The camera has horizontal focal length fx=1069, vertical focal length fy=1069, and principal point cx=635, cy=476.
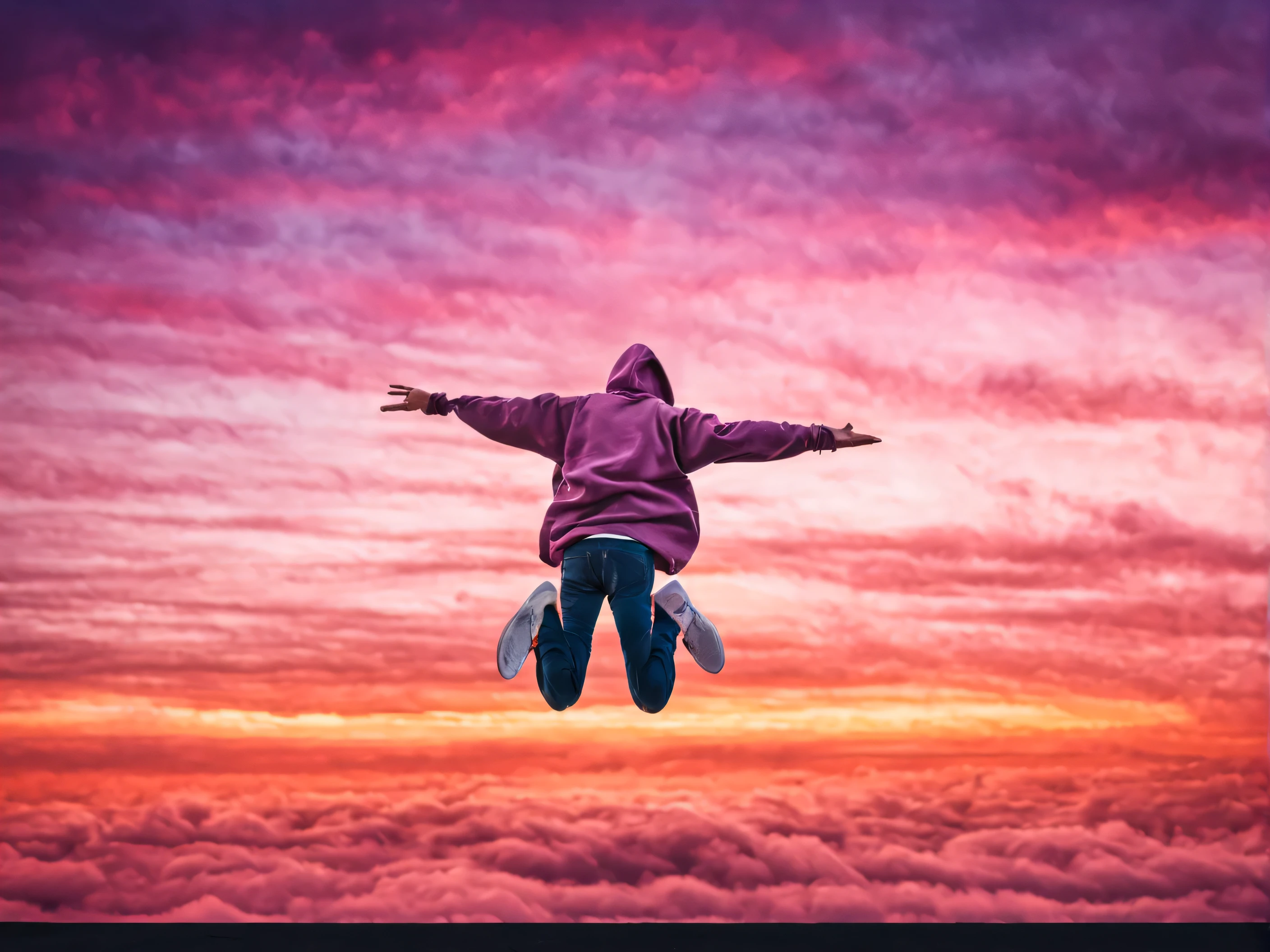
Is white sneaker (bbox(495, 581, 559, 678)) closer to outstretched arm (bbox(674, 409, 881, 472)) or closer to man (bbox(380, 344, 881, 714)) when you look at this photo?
man (bbox(380, 344, 881, 714))

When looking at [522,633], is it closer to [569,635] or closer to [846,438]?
[569,635]

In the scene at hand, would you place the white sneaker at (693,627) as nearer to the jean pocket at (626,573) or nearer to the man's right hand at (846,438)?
the jean pocket at (626,573)

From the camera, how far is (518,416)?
13.6 feet

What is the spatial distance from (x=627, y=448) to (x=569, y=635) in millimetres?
734

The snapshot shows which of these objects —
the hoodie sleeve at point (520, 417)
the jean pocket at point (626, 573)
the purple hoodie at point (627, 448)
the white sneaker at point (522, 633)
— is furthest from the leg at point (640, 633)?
the hoodie sleeve at point (520, 417)

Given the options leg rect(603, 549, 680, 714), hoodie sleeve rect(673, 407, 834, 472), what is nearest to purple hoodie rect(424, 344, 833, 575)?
hoodie sleeve rect(673, 407, 834, 472)

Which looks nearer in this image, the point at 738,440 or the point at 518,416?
the point at 738,440

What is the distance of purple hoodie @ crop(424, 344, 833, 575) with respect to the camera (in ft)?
13.0

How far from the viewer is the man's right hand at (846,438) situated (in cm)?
381

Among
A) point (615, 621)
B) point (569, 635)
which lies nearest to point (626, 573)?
point (615, 621)

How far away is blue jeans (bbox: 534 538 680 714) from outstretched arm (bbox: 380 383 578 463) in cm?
49
